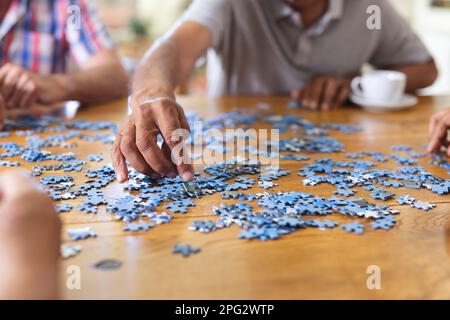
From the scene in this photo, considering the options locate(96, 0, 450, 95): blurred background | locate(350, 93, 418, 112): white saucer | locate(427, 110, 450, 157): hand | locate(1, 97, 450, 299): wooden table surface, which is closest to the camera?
locate(1, 97, 450, 299): wooden table surface

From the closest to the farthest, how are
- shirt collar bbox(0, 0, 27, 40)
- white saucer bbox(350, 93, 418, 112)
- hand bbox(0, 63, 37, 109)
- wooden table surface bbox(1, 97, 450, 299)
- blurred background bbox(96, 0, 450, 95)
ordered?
wooden table surface bbox(1, 97, 450, 299), hand bbox(0, 63, 37, 109), white saucer bbox(350, 93, 418, 112), shirt collar bbox(0, 0, 27, 40), blurred background bbox(96, 0, 450, 95)

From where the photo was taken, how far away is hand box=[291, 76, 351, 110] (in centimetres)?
207

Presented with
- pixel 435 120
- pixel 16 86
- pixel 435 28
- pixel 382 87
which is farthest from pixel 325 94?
pixel 435 28

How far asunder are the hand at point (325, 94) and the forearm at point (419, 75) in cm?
40

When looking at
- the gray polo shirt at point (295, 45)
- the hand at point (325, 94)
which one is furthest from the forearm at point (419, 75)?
the hand at point (325, 94)

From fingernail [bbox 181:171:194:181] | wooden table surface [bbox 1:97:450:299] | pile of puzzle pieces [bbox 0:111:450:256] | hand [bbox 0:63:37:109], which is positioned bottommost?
wooden table surface [bbox 1:97:450:299]

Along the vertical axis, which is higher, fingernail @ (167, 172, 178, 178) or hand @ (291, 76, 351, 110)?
hand @ (291, 76, 351, 110)

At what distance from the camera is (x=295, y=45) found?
2428mm

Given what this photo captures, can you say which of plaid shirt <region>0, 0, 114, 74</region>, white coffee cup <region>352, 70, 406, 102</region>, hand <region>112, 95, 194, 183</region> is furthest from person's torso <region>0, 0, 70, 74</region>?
white coffee cup <region>352, 70, 406, 102</region>

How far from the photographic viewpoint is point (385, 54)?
250cm

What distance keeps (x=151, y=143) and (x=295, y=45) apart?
139 cm

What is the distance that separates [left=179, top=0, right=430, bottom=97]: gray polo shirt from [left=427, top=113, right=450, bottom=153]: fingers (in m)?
0.94

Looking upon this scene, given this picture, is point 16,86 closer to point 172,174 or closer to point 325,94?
point 172,174

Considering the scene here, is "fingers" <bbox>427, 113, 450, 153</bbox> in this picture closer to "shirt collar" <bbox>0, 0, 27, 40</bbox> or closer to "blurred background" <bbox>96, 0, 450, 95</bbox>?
"shirt collar" <bbox>0, 0, 27, 40</bbox>
